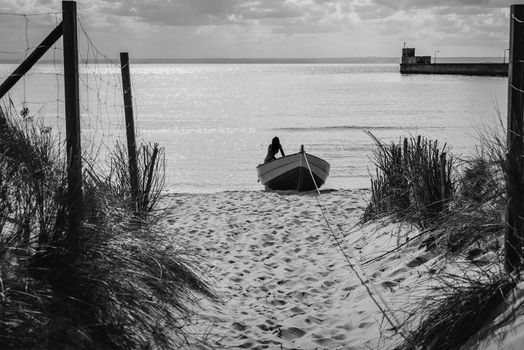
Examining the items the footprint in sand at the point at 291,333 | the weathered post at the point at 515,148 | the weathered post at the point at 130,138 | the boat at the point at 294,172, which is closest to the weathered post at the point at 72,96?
the footprint in sand at the point at 291,333

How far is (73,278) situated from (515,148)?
2891mm

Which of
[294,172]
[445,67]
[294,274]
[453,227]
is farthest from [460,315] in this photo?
[445,67]

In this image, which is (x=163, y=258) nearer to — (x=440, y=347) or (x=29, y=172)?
(x=29, y=172)

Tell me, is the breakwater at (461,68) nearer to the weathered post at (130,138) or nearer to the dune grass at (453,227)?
the dune grass at (453,227)

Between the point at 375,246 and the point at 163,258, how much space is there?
109 inches

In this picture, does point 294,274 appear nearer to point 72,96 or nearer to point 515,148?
point 515,148

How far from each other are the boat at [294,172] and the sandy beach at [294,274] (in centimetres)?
338

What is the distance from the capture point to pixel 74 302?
3434 mm

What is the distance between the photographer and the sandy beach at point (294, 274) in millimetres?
4633

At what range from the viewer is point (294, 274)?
625 cm

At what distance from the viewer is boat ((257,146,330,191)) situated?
43.8 ft

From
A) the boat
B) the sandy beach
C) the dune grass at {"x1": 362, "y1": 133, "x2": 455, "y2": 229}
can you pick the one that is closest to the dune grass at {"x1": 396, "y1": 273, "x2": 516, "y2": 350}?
the sandy beach

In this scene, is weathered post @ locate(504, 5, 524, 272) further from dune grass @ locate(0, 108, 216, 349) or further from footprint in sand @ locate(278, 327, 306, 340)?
dune grass @ locate(0, 108, 216, 349)

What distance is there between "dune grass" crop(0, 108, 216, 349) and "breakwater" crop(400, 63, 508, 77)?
314ft
